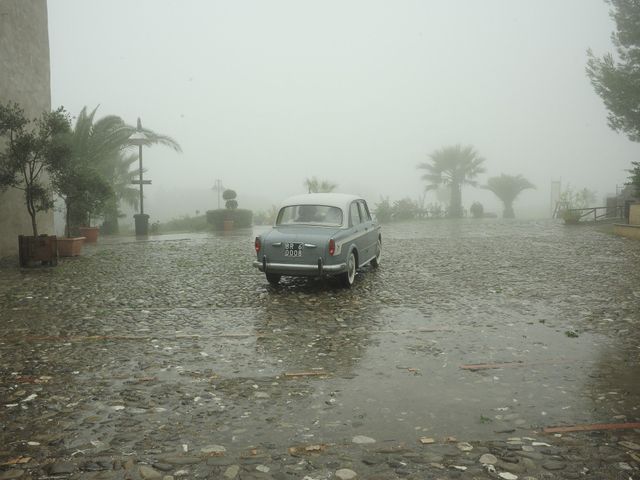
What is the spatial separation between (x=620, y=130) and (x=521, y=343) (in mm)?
27235

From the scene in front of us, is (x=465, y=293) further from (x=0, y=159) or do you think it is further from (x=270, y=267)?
(x=0, y=159)

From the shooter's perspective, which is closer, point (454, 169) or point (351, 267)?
point (351, 267)

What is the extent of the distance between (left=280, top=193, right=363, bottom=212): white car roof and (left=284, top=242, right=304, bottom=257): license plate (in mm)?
1326

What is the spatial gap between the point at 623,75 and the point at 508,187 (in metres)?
21.5

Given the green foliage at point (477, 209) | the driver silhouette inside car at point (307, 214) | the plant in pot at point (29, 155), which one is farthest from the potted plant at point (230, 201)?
the green foliage at point (477, 209)

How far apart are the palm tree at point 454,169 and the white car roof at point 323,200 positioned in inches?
1329

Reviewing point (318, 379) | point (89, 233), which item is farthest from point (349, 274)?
point (89, 233)

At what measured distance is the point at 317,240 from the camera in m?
8.91

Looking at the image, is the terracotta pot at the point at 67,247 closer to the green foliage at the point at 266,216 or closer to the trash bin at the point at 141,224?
the trash bin at the point at 141,224

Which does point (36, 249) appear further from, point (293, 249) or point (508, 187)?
point (508, 187)

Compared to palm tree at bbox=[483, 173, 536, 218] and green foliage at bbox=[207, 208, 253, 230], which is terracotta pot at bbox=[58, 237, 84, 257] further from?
palm tree at bbox=[483, 173, 536, 218]

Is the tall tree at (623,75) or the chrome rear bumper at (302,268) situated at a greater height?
the tall tree at (623,75)

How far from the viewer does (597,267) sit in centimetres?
1153

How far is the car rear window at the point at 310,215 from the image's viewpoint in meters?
9.76
